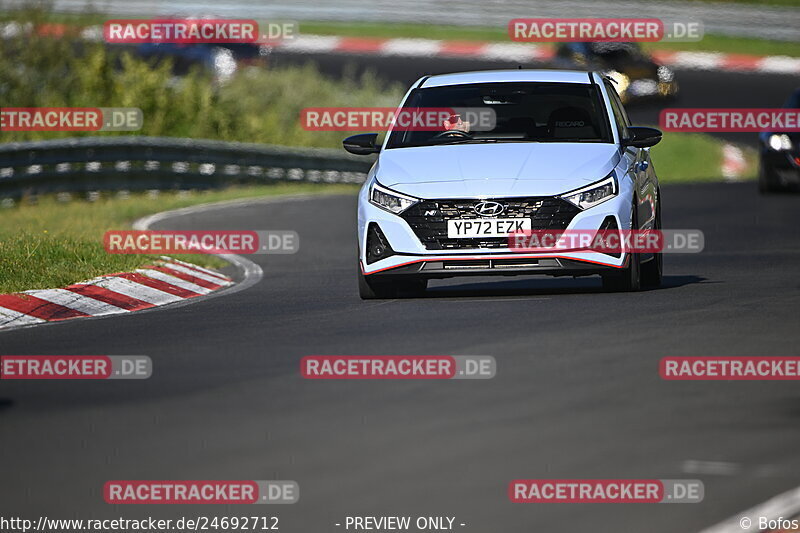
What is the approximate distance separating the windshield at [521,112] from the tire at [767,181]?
39.3ft

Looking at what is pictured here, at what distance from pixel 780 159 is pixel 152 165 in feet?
31.0

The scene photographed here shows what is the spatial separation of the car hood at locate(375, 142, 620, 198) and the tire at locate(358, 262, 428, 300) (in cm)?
70

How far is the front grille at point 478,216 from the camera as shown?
11.2 metres

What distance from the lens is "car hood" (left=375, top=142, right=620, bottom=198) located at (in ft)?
37.1

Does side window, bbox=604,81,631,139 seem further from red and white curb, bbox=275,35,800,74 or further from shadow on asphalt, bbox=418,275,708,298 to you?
red and white curb, bbox=275,35,800,74

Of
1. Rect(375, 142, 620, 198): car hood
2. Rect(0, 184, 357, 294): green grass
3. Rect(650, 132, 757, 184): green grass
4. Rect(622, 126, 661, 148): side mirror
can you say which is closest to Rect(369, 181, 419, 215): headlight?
Rect(375, 142, 620, 198): car hood

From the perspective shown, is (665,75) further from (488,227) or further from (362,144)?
(488,227)

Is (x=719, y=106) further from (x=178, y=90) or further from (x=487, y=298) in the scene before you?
(x=487, y=298)

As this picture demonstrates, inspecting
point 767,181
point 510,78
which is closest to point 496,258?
point 510,78

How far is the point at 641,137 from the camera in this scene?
12.2 metres

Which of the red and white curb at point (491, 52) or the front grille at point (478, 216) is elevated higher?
the red and white curb at point (491, 52)

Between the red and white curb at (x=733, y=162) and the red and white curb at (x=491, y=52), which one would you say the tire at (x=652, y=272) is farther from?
the red and white curb at (x=491, y=52)

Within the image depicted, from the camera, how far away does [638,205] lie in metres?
11.9

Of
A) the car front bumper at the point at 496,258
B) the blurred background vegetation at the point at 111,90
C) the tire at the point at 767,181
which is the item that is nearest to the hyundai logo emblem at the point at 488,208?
the car front bumper at the point at 496,258
